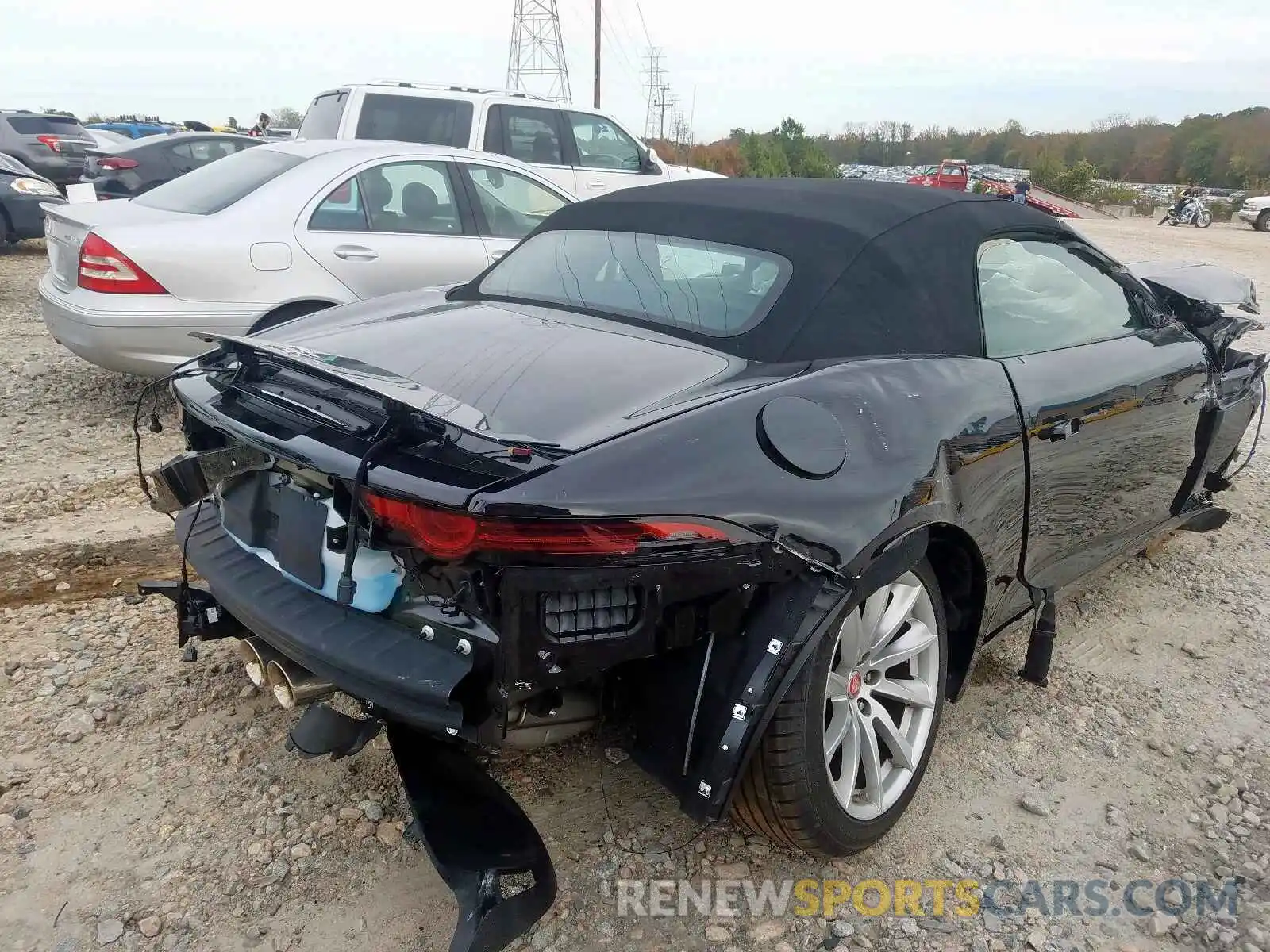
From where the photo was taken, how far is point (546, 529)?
1709mm

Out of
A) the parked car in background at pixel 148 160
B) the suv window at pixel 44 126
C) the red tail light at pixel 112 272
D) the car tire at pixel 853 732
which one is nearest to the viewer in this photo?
the car tire at pixel 853 732

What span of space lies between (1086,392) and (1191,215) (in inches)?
1188

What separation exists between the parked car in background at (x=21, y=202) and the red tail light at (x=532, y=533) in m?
11.4

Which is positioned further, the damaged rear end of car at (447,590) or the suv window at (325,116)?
the suv window at (325,116)

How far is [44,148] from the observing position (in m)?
16.6

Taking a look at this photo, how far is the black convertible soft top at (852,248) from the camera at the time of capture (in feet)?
7.95

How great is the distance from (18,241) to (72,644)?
10.7 meters

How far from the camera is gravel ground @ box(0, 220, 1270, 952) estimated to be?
6.91 feet

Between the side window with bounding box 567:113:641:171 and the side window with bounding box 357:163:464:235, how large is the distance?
356 cm

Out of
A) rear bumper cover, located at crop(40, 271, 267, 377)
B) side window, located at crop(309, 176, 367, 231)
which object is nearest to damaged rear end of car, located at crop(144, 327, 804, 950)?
rear bumper cover, located at crop(40, 271, 267, 377)

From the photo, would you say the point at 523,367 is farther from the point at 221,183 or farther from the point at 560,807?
the point at 221,183

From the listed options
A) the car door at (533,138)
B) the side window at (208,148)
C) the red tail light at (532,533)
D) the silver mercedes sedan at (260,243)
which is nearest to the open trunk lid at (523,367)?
the red tail light at (532,533)

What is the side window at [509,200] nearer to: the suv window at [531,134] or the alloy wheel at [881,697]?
the suv window at [531,134]

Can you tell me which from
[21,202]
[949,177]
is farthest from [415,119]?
[949,177]
